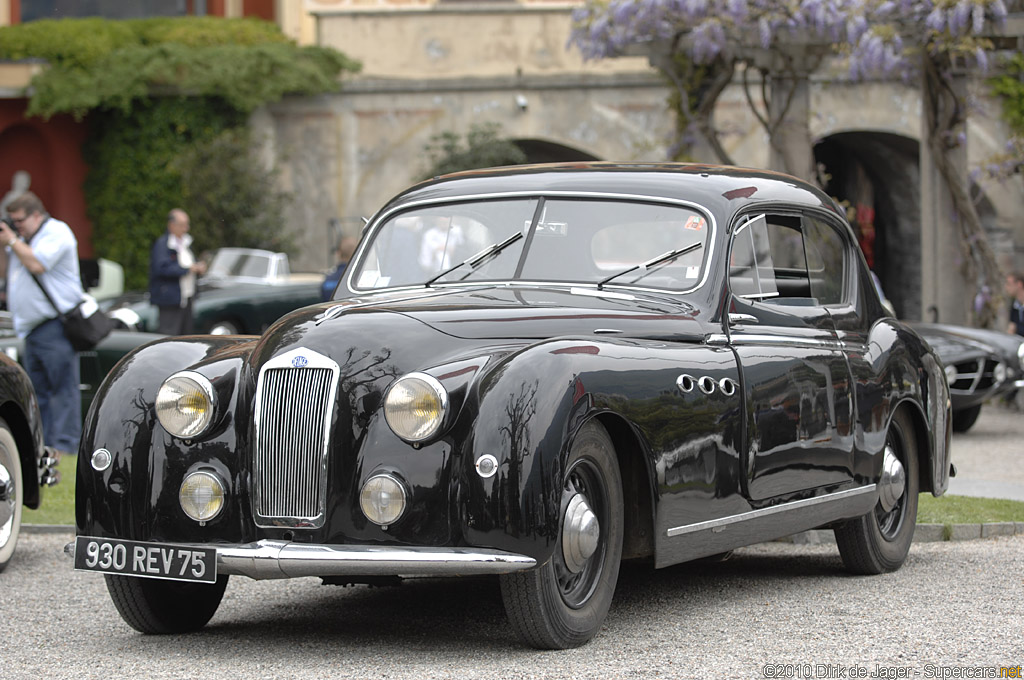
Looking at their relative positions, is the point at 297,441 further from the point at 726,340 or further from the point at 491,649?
the point at 726,340

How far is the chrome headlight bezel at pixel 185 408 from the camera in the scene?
5.45 meters

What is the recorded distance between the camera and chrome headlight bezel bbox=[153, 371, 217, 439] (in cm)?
545

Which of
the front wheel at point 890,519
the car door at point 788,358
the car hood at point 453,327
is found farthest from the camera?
the front wheel at point 890,519

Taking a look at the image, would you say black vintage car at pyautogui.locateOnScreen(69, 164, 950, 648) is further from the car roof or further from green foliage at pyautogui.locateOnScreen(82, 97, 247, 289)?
green foliage at pyautogui.locateOnScreen(82, 97, 247, 289)

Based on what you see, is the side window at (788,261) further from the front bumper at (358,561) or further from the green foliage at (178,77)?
the green foliage at (178,77)

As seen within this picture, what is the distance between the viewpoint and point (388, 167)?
1176 inches

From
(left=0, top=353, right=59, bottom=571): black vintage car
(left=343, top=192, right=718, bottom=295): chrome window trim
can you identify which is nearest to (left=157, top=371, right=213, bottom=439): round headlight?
(left=343, top=192, right=718, bottom=295): chrome window trim

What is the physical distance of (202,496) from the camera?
17.6ft

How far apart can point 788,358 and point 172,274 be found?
10097mm

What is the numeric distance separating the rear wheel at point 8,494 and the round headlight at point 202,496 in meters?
2.29

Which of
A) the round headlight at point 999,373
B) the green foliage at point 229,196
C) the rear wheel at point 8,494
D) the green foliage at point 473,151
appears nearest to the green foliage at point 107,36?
the green foliage at point 229,196

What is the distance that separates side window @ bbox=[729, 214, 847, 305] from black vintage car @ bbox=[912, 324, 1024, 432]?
682 cm

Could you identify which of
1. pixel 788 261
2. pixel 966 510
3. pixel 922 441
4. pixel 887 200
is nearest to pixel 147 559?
pixel 788 261

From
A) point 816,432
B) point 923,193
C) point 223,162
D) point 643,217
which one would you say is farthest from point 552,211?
point 223,162
